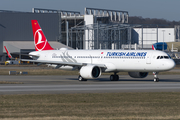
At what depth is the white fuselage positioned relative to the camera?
122 ft

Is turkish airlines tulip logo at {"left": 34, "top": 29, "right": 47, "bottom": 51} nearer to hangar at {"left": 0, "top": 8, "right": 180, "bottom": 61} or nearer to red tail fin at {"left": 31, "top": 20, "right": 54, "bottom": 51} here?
red tail fin at {"left": 31, "top": 20, "right": 54, "bottom": 51}

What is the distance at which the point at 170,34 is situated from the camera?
131 metres

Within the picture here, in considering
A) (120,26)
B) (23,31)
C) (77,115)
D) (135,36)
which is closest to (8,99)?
(77,115)

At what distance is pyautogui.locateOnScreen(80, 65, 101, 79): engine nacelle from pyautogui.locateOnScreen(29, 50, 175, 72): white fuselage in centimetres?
129

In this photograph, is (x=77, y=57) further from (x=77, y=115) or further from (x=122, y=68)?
(x=77, y=115)

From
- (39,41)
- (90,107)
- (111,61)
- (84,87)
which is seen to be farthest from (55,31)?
(90,107)

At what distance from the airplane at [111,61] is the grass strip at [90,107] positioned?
46.2ft

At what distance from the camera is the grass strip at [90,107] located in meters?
15.8

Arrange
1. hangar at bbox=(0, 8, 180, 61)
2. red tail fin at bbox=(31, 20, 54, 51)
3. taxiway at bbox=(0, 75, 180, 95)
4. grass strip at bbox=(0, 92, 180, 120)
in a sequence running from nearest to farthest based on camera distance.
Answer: grass strip at bbox=(0, 92, 180, 120) → taxiway at bbox=(0, 75, 180, 95) → red tail fin at bbox=(31, 20, 54, 51) → hangar at bbox=(0, 8, 180, 61)

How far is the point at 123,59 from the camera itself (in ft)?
128

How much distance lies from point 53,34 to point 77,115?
88463 millimetres

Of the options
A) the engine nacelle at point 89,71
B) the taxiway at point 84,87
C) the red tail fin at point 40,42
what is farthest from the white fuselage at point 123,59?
the red tail fin at point 40,42

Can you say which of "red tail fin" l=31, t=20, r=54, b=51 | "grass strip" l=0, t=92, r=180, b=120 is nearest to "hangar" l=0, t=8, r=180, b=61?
"red tail fin" l=31, t=20, r=54, b=51

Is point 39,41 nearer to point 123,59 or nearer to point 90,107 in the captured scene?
point 123,59
